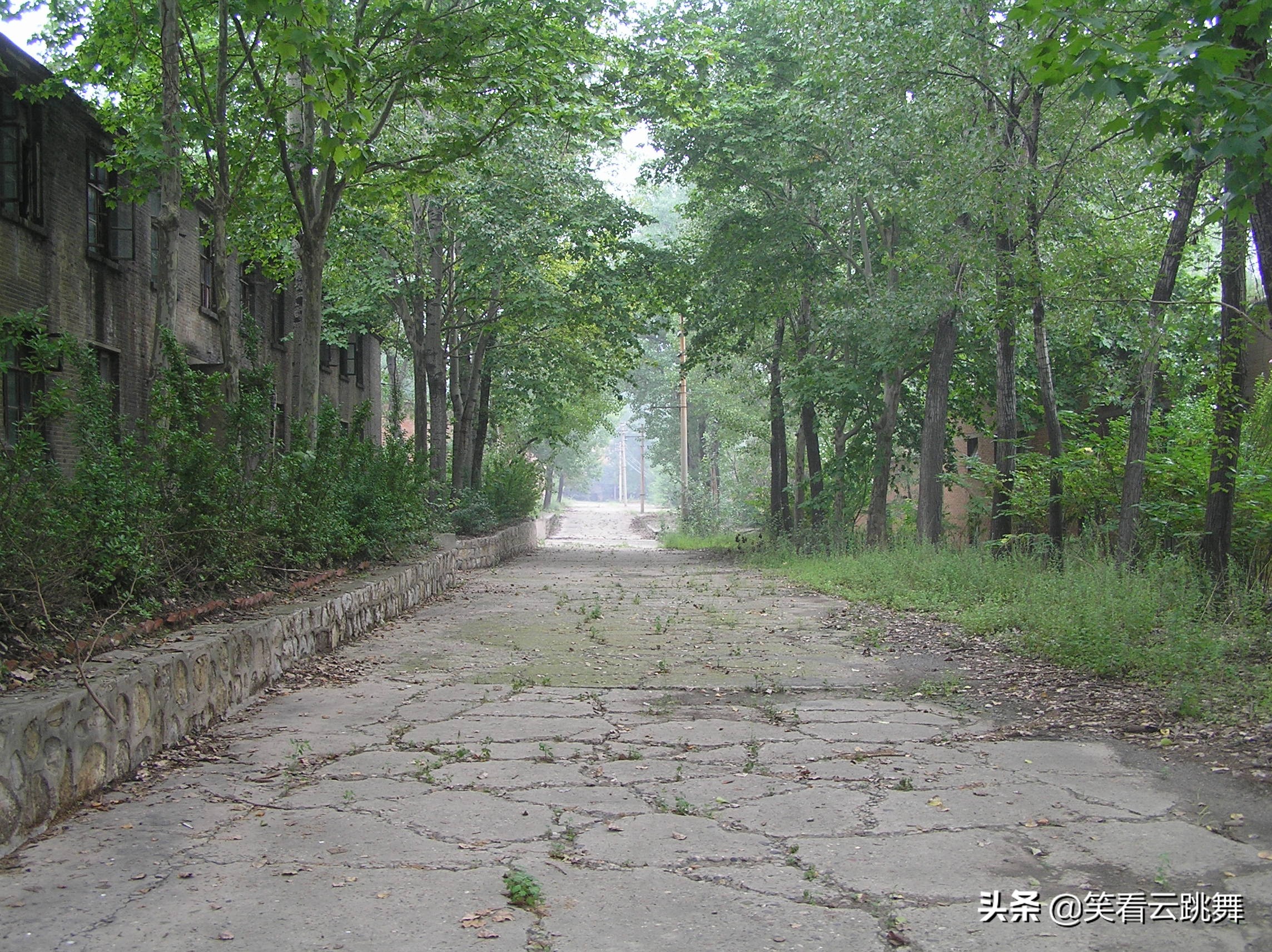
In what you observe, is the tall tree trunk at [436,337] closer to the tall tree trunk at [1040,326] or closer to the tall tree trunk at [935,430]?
the tall tree trunk at [935,430]

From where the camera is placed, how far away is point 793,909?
11.8ft

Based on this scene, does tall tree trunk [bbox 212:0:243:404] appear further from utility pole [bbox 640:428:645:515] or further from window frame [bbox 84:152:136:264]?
utility pole [bbox 640:428:645:515]

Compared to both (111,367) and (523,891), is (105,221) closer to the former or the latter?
(111,367)

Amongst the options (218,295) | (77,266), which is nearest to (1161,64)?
(218,295)

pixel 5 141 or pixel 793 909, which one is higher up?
pixel 5 141

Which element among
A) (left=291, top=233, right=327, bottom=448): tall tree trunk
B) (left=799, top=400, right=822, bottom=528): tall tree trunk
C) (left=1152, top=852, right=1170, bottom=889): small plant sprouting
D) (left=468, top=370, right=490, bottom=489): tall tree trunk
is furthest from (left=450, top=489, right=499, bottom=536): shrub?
(left=1152, top=852, right=1170, bottom=889): small plant sprouting

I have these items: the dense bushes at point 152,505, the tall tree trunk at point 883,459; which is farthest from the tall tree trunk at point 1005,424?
the dense bushes at point 152,505

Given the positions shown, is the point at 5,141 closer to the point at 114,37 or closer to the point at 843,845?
the point at 114,37

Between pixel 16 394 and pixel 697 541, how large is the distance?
24138 millimetres

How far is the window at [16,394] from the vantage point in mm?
13891

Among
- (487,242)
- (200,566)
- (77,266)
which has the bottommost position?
(200,566)

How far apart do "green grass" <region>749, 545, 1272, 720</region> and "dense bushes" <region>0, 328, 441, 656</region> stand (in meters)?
6.12

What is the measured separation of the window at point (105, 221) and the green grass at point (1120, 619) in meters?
12.9

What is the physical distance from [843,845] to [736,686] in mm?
3330
